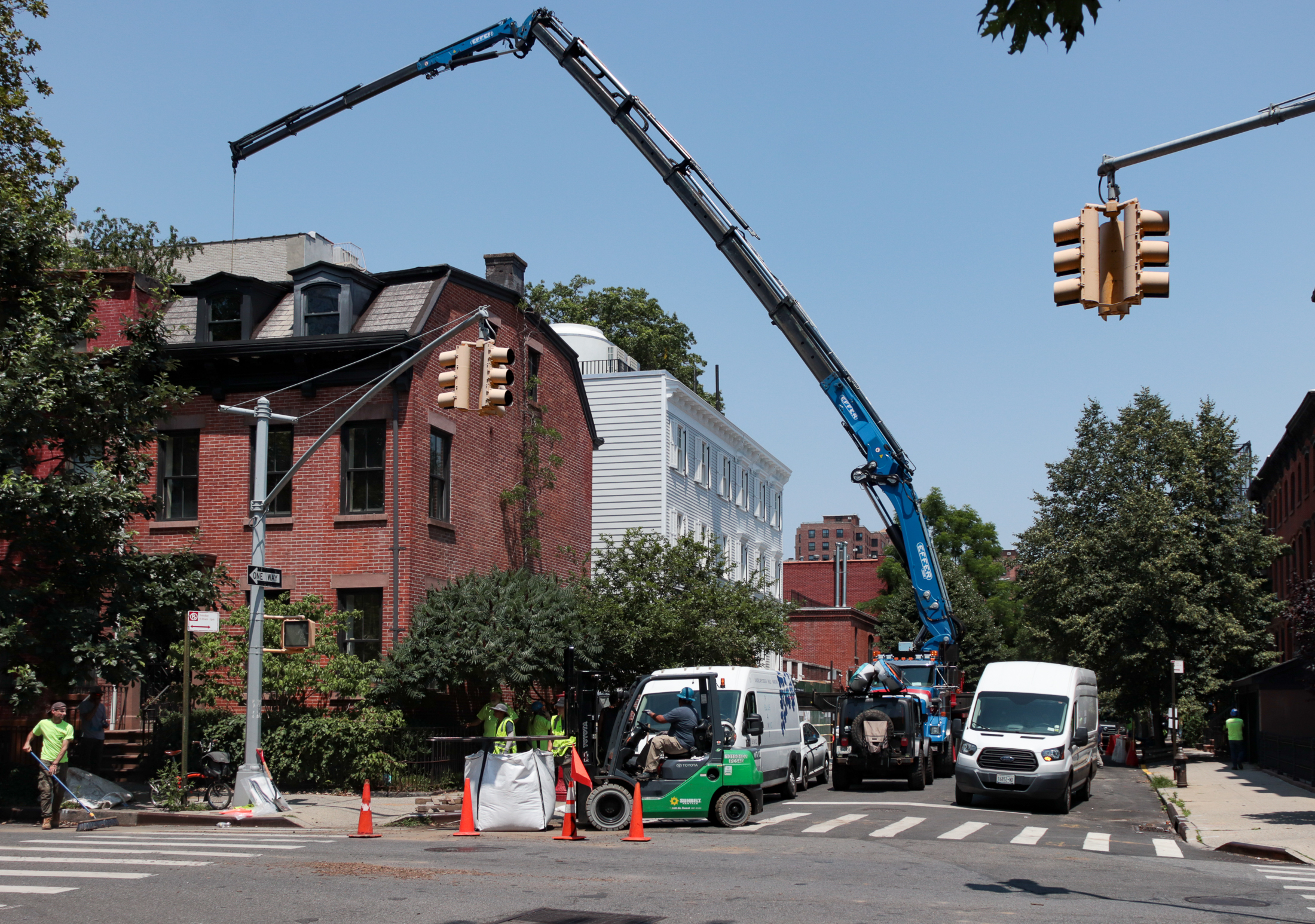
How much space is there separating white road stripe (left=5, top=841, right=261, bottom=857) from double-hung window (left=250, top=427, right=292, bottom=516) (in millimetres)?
12288

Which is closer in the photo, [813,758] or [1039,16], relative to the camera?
[1039,16]

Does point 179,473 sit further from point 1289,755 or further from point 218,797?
point 1289,755

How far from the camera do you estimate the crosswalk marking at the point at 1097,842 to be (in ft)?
51.3

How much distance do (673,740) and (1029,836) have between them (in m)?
4.99

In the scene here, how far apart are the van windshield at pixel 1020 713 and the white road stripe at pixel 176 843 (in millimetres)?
12816

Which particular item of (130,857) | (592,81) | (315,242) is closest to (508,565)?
(592,81)

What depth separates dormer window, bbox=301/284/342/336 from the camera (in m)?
26.5

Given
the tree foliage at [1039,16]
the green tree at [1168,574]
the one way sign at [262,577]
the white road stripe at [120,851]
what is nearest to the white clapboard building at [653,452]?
the green tree at [1168,574]

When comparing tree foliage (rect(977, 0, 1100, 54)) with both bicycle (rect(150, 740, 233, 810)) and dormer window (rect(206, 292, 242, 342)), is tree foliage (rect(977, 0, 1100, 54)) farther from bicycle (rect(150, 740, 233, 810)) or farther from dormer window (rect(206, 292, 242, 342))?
dormer window (rect(206, 292, 242, 342))

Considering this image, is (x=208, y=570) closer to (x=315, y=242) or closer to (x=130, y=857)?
(x=130, y=857)

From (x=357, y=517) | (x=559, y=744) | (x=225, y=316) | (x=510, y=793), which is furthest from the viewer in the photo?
(x=225, y=316)

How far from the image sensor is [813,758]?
87.0 ft

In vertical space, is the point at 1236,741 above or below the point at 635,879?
below

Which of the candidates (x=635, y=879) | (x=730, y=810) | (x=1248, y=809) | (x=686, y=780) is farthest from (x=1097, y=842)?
(x=635, y=879)
